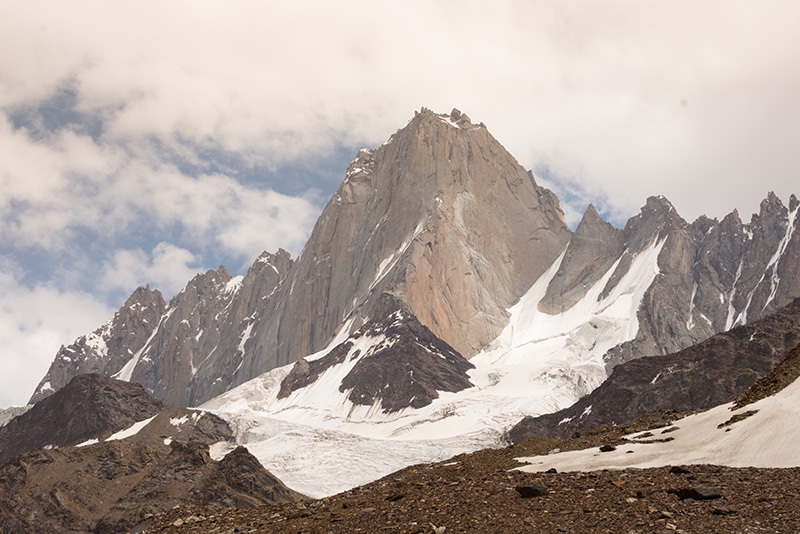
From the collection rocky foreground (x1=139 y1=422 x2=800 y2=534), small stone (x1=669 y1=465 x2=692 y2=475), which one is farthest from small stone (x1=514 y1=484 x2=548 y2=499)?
small stone (x1=669 y1=465 x2=692 y2=475)

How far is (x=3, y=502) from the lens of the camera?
113m

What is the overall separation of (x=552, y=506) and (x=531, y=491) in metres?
1.23

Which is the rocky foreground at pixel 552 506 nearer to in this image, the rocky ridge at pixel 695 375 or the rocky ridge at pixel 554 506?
the rocky ridge at pixel 554 506

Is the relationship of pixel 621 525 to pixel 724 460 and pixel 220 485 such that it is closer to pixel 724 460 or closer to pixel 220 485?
pixel 724 460

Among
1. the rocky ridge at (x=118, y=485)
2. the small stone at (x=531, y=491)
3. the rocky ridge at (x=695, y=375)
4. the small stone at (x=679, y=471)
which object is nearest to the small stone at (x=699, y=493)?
the small stone at (x=679, y=471)

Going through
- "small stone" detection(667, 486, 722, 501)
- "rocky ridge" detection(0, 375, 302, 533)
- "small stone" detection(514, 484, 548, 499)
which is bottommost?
"small stone" detection(667, 486, 722, 501)

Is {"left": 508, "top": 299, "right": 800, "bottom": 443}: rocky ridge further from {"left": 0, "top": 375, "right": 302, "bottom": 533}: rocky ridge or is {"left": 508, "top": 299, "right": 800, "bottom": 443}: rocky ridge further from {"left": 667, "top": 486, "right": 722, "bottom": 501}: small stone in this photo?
{"left": 667, "top": 486, "right": 722, "bottom": 501}: small stone

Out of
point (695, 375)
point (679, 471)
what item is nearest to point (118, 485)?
point (695, 375)

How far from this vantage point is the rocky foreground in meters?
22.6

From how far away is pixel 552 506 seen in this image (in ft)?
80.8

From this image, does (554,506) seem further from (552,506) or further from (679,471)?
(679,471)

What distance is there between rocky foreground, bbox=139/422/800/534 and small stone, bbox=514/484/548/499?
1.1 inches

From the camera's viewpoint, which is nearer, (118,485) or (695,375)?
(118,485)

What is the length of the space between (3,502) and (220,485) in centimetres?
3242
